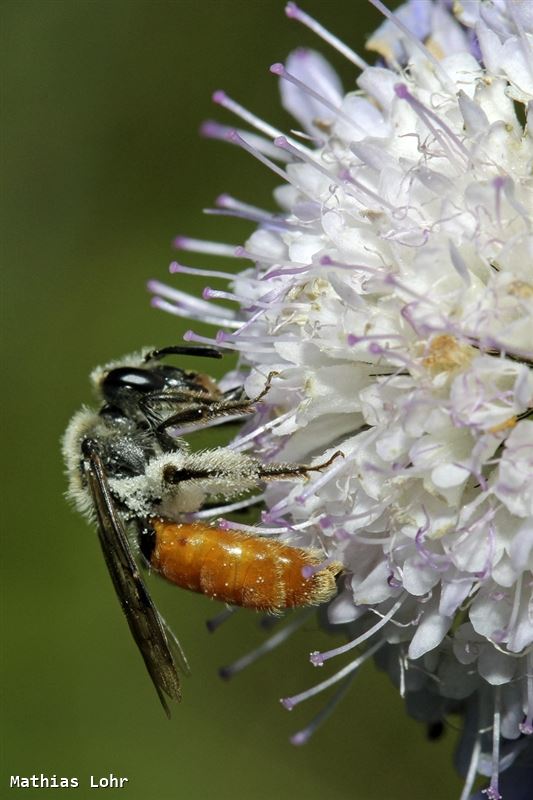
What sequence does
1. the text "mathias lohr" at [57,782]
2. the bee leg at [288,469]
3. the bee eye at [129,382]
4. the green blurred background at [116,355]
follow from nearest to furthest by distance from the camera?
the bee leg at [288,469], the bee eye at [129,382], the text "mathias lohr" at [57,782], the green blurred background at [116,355]

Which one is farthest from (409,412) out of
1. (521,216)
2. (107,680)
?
(107,680)

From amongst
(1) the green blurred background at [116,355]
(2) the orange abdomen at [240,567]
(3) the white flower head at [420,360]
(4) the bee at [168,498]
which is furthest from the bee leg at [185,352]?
(1) the green blurred background at [116,355]

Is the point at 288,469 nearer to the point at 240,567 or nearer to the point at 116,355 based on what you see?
the point at 240,567

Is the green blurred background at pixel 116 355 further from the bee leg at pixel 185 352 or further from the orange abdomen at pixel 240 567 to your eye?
the orange abdomen at pixel 240 567

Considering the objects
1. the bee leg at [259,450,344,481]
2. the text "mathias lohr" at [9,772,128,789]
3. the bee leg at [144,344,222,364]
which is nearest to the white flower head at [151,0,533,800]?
the bee leg at [259,450,344,481]

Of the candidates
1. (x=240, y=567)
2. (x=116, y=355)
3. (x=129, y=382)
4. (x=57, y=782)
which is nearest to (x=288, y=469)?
(x=240, y=567)

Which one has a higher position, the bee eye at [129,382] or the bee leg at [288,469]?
the bee eye at [129,382]
